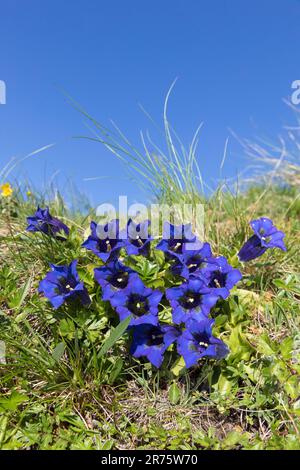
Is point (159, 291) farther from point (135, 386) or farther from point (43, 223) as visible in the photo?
point (43, 223)

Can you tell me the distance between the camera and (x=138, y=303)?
7.25 ft

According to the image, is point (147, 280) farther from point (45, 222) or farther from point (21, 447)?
point (21, 447)

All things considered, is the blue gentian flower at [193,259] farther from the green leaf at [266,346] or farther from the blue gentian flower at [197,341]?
the green leaf at [266,346]

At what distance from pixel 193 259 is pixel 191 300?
0.84 feet

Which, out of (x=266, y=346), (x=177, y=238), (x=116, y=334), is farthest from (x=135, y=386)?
(x=177, y=238)

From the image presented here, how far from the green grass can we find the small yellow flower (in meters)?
1.27

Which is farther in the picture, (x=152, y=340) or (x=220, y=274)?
(x=220, y=274)

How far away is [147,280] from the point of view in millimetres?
2441

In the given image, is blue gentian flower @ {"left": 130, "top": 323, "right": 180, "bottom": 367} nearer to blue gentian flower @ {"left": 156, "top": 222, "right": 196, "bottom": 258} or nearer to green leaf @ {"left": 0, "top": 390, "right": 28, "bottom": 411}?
blue gentian flower @ {"left": 156, "top": 222, "right": 196, "bottom": 258}

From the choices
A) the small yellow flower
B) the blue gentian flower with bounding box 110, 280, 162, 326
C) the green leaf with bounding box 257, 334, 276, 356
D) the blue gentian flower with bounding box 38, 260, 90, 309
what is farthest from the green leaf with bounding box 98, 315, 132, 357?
the small yellow flower

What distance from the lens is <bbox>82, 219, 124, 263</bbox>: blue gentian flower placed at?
2387 millimetres

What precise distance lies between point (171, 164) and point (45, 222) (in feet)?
4.05
